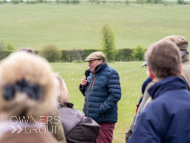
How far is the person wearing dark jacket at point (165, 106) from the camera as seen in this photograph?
2576 mm

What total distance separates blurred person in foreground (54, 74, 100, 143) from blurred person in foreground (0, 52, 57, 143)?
63.9 inches

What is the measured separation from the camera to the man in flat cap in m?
5.91

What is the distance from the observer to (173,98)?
2.63m

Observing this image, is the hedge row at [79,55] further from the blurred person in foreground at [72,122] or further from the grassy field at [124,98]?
the blurred person in foreground at [72,122]

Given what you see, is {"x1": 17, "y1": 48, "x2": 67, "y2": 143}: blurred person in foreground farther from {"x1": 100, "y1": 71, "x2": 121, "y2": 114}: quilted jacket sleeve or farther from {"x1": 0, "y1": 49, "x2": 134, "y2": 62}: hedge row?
{"x1": 0, "y1": 49, "x2": 134, "y2": 62}: hedge row

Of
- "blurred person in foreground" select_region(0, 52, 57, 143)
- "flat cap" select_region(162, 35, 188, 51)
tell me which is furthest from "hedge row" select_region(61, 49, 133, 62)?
"blurred person in foreground" select_region(0, 52, 57, 143)

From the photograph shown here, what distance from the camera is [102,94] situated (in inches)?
235

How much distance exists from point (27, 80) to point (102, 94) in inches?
169

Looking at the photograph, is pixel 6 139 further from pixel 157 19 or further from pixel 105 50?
pixel 157 19

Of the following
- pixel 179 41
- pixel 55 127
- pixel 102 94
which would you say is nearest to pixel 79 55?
pixel 102 94

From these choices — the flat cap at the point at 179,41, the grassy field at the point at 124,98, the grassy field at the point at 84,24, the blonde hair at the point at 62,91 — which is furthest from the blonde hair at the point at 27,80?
the grassy field at the point at 84,24

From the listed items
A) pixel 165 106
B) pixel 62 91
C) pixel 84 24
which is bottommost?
pixel 84 24

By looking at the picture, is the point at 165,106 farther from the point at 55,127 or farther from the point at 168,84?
the point at 55,127

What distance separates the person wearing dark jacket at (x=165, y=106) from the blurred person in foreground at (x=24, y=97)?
1007 millimetres
